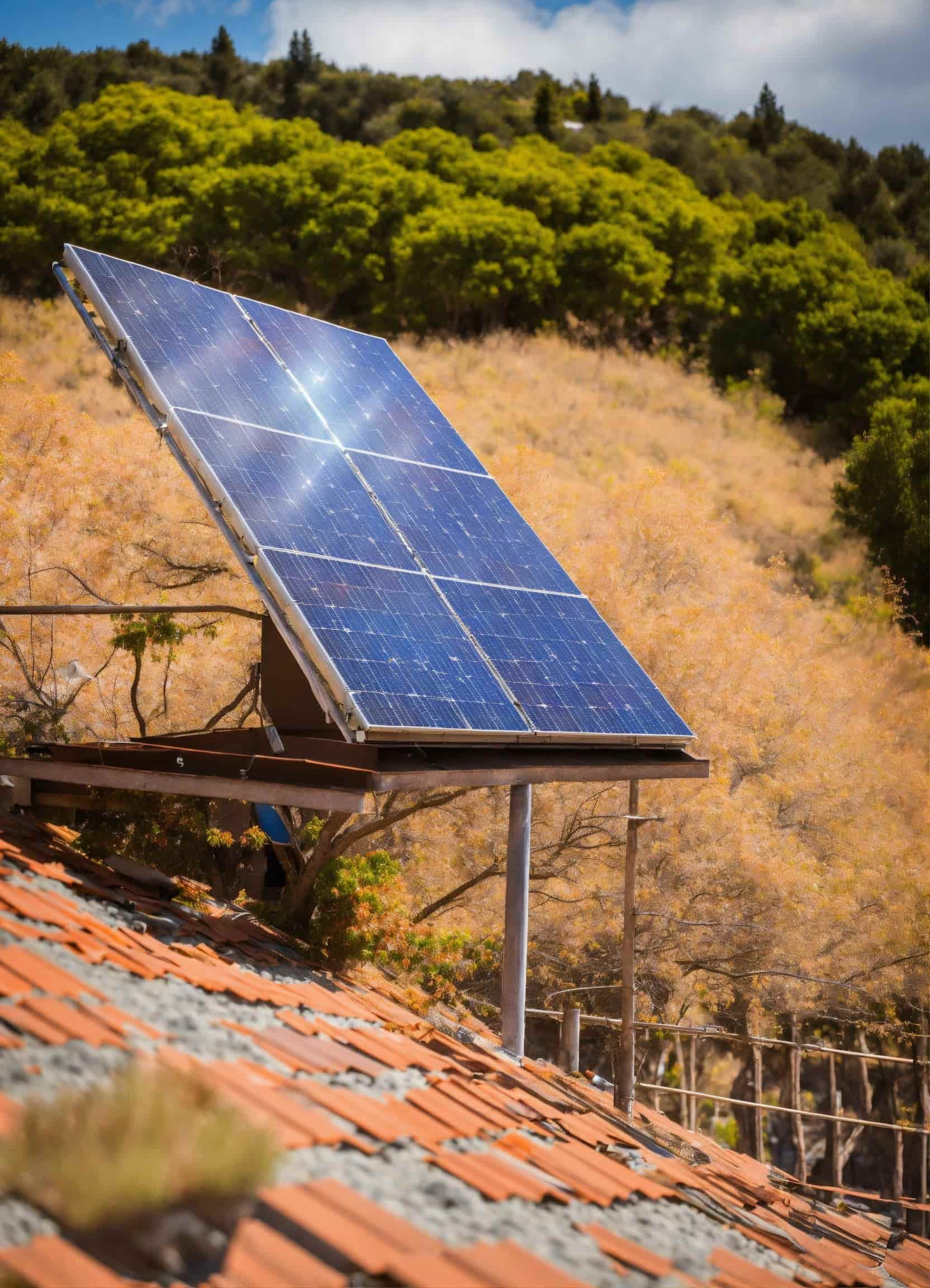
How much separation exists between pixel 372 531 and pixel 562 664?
1706 millimetres

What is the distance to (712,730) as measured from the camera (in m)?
21.6

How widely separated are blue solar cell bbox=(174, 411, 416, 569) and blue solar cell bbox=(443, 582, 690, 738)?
77 cm

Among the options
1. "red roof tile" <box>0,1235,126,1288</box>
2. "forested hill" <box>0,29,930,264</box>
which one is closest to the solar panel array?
"red roof tile" <box>0,1235,126,1288</box>

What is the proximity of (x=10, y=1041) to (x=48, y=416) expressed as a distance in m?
20.5

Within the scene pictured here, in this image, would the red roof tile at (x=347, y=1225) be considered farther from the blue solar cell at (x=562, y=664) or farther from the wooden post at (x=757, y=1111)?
the wooden post at (x=757, y=1111)

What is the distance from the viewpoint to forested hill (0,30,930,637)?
1583 inches

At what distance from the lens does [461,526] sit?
32.5 feet

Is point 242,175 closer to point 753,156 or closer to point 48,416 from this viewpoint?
point 48,416

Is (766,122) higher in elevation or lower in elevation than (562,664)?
higher

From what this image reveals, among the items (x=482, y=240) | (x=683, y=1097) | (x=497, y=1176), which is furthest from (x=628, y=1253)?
(x=482, y=240)

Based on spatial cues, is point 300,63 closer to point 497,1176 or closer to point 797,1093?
point 797,1093

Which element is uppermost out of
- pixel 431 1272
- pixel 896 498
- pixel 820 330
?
pixel 820 330

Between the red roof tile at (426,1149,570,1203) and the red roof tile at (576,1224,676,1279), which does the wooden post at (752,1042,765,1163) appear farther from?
the red roof tile at (576,1224,676,1279)

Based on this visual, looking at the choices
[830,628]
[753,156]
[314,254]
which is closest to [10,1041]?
[830,628]
